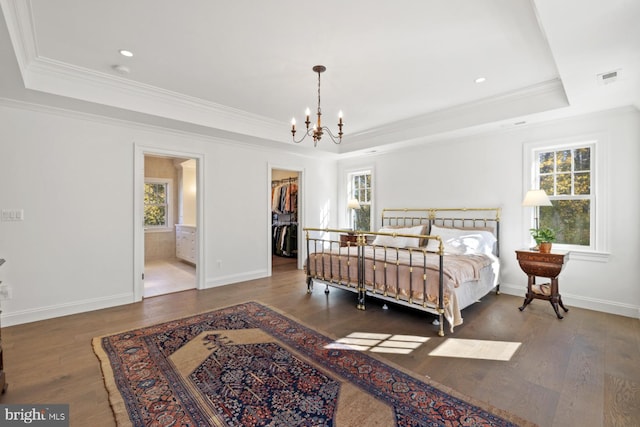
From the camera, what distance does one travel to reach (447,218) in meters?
5.01

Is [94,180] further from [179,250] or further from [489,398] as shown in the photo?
Answer: [489,398]

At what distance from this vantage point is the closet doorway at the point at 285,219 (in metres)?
7.36

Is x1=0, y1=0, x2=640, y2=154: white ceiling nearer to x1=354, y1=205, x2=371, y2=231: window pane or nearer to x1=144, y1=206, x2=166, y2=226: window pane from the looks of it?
x1=354, y1=205, x2=371, y2=231: window pane

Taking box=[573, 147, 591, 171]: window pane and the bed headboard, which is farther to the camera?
the bed headboard

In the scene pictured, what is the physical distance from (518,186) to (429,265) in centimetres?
221

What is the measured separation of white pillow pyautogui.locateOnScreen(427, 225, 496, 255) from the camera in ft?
Result: 13.6

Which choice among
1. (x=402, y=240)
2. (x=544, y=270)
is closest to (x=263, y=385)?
(x=402, y=240)

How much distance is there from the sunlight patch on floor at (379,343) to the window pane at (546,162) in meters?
3.06

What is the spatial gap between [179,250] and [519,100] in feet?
23.9

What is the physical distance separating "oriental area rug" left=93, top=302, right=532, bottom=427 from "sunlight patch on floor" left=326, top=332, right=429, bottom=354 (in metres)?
0.11

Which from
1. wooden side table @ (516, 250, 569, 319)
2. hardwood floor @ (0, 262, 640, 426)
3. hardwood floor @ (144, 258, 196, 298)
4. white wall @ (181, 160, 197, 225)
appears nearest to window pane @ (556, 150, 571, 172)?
wooden side table @ (516, 250, 569, 319)

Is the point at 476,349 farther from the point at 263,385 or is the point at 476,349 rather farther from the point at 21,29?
the point at 21,29

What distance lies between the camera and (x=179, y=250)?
23.8ft

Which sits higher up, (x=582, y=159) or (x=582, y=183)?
(x=582, y=159)
